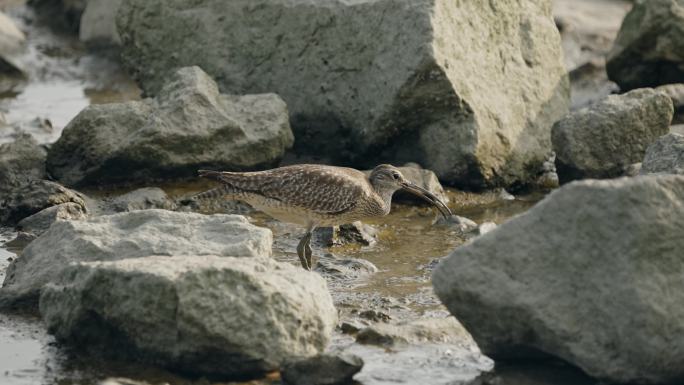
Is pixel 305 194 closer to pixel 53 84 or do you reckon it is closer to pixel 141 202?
pixel 141 202

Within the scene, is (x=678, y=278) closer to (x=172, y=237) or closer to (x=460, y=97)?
(x=172, y=237)

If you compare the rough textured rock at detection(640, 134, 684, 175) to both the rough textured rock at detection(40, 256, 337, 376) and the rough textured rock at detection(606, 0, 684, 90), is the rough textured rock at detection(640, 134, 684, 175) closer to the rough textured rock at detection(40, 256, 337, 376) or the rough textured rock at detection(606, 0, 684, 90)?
the rough textured rock at detection(606, 0, 684, 90)

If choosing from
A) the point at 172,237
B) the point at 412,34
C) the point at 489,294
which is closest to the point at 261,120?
the point at 412,34

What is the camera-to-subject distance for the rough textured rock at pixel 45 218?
11.3 meters

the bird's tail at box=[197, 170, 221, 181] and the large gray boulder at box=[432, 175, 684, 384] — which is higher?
the large gray boulder at box=[432, 175, 684, 384]

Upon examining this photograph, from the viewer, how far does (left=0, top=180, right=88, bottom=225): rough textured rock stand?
11633mm

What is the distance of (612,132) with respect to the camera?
1325cm

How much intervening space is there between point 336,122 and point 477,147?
1.53 m

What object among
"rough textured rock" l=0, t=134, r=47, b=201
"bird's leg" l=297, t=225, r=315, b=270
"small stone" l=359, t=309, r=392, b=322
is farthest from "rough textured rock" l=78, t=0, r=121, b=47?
"small stone" l=359, t=309, r=392, b=322

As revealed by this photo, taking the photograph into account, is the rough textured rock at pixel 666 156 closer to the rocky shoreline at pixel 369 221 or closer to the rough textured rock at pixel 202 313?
the rocky shoreline at pixel 369 221

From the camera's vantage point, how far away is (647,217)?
23.2 feet

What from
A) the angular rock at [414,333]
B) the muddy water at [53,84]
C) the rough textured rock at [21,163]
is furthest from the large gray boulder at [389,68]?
the angular rock at [414,333]

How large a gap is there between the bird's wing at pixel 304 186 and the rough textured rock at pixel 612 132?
297cm

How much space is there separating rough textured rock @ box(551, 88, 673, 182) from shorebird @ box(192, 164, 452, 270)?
8.92 ft
